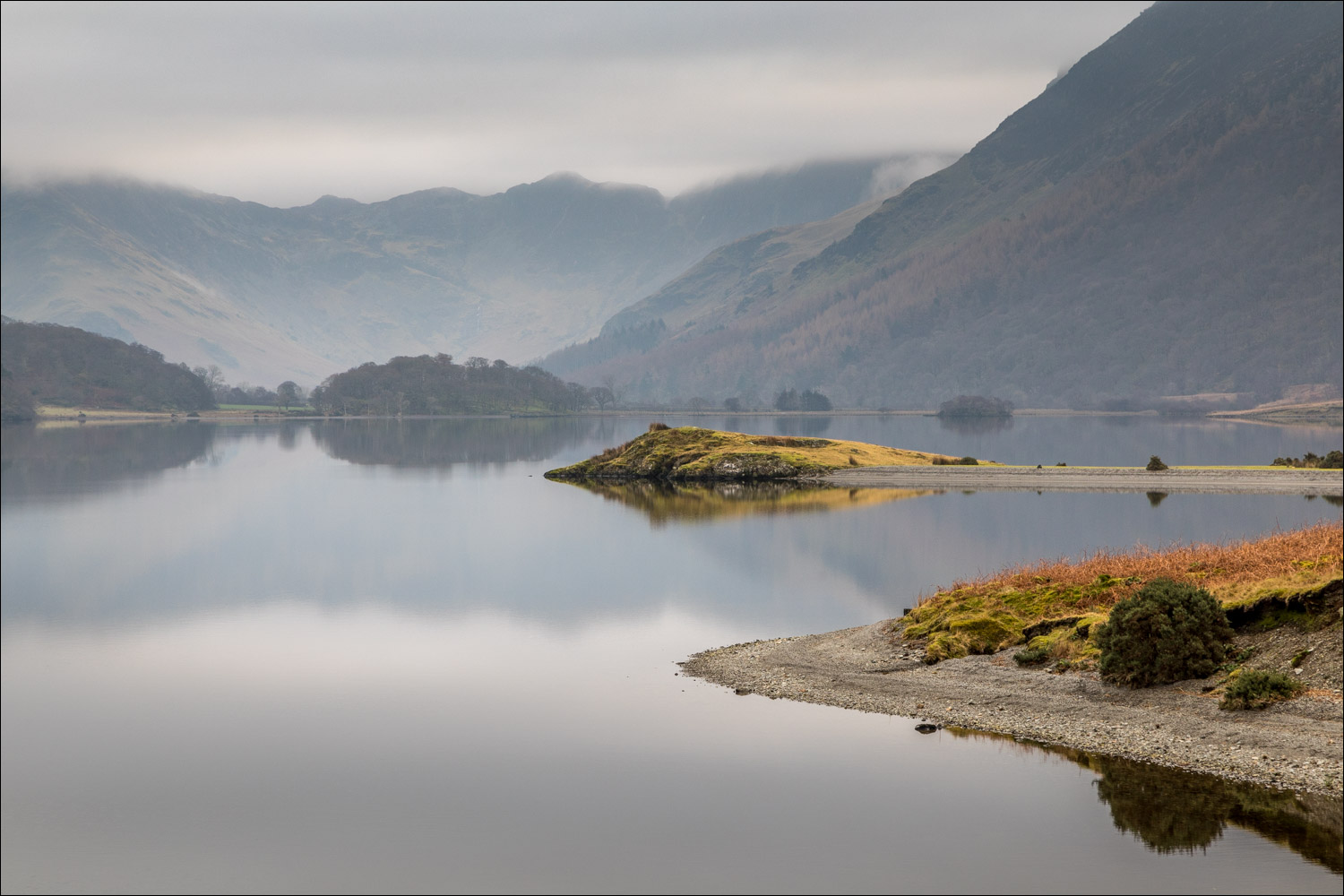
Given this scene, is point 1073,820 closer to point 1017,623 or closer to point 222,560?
point 1017,623

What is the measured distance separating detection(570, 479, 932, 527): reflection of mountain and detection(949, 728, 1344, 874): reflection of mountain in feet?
160

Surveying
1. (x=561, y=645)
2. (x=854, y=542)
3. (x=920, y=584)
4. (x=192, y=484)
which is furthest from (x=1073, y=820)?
(x=192, y=484)

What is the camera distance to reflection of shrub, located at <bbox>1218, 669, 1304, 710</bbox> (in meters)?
25.5

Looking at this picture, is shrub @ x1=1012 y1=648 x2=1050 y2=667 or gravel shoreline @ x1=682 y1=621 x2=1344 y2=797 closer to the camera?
gravel shoreline @ x1=682 y1=621 x2=1344 y2=797

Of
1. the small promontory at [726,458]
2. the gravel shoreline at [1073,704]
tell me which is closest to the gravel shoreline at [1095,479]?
the small promontory at [726,458]

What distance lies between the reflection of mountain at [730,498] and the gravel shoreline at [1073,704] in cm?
3770

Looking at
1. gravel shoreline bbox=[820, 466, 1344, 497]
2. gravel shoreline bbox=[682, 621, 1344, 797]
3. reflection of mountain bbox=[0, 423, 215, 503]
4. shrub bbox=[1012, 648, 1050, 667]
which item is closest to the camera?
gravel shoreline bbox=[682, 621, 1344, 797]

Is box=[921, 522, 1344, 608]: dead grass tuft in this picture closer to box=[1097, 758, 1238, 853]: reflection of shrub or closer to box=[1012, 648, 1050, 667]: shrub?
box=[1012, 648, 1050, 667]: shrub

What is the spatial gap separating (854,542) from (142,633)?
3315 cm

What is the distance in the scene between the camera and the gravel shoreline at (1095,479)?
88.6m

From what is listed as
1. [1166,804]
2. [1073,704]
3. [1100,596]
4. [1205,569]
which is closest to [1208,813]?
[1166,804]

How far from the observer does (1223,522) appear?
68.6 meters

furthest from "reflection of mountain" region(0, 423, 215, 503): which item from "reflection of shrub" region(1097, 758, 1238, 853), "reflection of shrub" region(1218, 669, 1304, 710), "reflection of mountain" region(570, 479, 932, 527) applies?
"reflection of shrub" region(1218, 669, 1304, 710)

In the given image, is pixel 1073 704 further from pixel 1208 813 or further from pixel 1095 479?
pixel 1095 479
